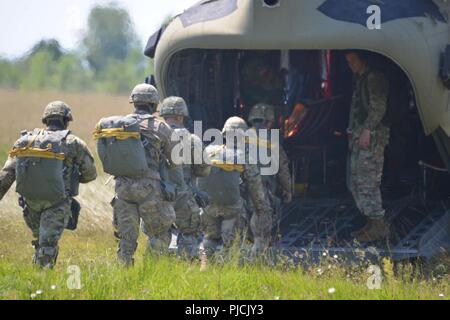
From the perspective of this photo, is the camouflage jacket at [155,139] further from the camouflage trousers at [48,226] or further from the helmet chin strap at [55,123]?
the camouflage trousers at [48,226]

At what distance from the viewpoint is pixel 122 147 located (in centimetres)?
972

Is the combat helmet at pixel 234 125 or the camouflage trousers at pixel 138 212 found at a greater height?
the combat helmet at pixel 234 125

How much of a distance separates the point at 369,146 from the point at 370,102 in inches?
16.1

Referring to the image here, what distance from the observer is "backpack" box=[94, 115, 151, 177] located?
9.72 m

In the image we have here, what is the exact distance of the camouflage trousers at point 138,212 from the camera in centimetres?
990

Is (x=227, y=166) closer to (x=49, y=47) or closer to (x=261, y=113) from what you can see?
(x=261, y=113)

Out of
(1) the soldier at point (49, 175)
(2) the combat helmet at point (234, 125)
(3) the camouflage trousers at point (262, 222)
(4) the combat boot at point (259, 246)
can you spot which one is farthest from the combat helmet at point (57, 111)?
(3) the camouflage trousers at point (262, 222)

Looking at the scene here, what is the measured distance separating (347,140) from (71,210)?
3724mm

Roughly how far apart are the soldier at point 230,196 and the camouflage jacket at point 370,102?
44.1 inches

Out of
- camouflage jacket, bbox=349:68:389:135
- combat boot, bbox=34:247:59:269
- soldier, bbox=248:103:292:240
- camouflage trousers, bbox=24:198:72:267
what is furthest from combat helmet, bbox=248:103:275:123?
combat boot, bbox=34:247:59:269

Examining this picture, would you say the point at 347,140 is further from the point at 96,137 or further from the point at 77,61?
the point at 77,61

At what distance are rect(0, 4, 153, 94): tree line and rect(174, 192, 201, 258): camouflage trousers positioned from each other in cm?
649

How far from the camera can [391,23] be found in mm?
10539

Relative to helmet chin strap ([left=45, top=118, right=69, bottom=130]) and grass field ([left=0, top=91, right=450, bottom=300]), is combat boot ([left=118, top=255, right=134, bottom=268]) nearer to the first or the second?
grass field ([left=0, top=91, right=450, bottom=300])
